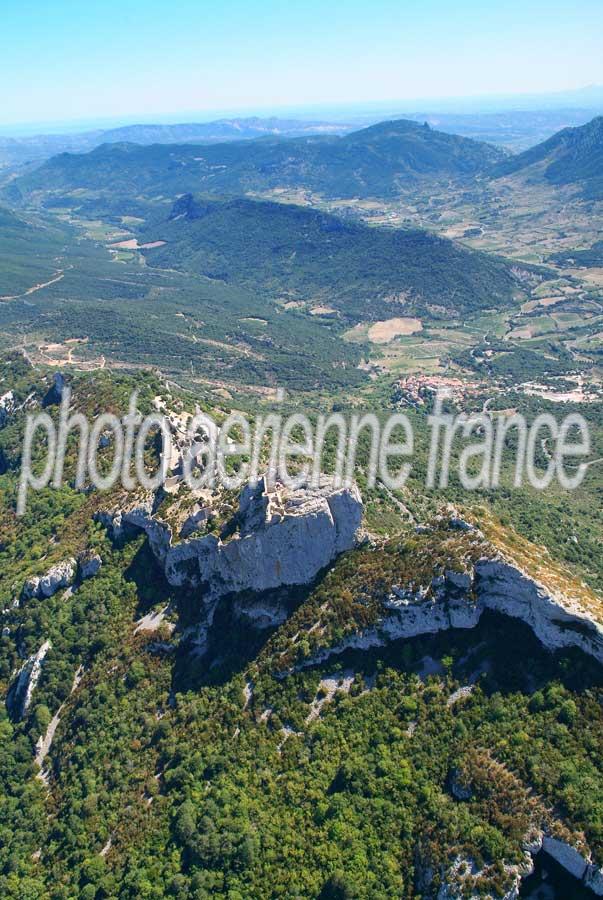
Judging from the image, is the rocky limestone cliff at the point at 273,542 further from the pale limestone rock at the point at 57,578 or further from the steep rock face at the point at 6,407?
the steep rock face at the point at 6,407

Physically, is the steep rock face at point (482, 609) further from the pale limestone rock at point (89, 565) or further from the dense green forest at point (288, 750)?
the pale limestone rock at point (89, 565)

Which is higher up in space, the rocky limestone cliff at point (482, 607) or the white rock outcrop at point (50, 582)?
the rocky limestone cliff at point (482, 607)

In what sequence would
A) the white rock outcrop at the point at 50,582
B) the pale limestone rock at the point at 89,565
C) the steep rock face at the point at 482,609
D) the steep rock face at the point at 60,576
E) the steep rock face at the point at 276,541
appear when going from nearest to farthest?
1. the steep rock face at the point at 482,609
2. the steep rock face at the point at 276,541
3. the pale limestone rock at the point at 89,565
4. the steep rock face at the point at 60,576
5. the white rock outcrop at the point at 50,582

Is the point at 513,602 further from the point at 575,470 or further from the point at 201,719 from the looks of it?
the point at 575,470

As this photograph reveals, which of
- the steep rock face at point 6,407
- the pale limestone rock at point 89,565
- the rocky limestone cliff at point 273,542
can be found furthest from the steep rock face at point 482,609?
the steep rock face at point 6,407

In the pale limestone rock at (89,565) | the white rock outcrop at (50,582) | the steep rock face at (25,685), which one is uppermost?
the pale limestone rock at (89,565)

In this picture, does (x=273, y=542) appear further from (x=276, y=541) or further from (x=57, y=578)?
(x=57, y=578)

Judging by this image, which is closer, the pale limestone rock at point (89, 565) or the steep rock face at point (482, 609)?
the steep rock face at point (482, 609)

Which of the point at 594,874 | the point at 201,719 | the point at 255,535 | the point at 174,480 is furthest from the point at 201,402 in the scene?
the point at 594,874

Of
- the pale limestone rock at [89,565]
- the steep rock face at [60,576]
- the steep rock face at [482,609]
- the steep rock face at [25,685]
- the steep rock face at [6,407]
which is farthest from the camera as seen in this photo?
the steep rock face at [6,407]
